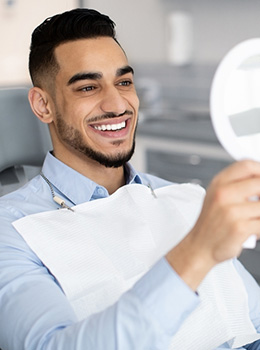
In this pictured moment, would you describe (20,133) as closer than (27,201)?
No

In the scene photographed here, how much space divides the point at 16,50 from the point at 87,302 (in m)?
2.71

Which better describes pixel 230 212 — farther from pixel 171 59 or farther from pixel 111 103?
pixel 171 59

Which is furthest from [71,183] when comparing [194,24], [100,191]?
[194,24]

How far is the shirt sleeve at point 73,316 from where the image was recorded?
788 mm

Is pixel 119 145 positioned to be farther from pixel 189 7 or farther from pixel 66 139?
pixel 189 7

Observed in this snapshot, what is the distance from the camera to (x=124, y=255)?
1.23 metres

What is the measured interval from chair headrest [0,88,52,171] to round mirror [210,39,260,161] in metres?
0.89

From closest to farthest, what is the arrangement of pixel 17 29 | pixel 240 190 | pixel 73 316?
1. pixel 240 190
2. pixel 73 316
3. pixel 17 29

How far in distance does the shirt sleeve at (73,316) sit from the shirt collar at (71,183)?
0.23 metres

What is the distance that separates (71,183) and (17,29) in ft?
7.94

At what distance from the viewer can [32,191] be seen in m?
Answer: 1.35

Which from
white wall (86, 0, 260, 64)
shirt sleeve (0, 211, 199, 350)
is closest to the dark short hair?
shirt sleeve (0, 211, 199, 350)

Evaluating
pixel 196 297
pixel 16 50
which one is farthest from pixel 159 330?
pixel 16 50

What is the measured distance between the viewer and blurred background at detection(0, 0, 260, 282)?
2.89m
